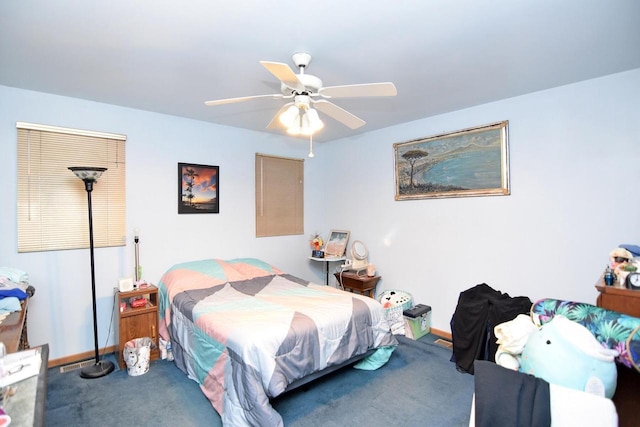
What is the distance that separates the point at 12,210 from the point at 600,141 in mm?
5058

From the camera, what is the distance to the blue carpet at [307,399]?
2225 millimetres

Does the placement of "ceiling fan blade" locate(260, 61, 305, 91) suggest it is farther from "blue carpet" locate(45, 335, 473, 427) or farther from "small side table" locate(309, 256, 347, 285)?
Result: "small side table" locate(309, 256, 347, 285)

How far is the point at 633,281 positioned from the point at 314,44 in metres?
2.23

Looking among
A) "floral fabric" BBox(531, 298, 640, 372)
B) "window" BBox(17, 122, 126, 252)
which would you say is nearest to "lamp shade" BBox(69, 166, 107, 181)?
"window" BBox(17, 122, 126, 252)

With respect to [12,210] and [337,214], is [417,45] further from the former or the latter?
[12,210]

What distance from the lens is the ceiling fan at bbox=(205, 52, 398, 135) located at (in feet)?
6.27

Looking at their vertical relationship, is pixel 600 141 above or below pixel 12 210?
above

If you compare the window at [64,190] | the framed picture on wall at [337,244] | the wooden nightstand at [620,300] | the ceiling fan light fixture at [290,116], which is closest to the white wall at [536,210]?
the framed picture on wall at [337,244]

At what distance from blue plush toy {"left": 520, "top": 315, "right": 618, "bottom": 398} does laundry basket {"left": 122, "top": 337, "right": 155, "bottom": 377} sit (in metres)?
2.94

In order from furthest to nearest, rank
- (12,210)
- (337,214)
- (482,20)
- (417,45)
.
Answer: (337,214)
(12,210)
(417,45)
(482,20)

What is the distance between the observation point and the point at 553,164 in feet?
9.53

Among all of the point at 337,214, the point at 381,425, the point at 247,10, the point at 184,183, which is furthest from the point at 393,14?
the point at 337,214

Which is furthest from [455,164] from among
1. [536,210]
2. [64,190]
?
[64,190]

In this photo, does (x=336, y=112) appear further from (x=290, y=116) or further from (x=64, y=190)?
(x=64, y=190)
